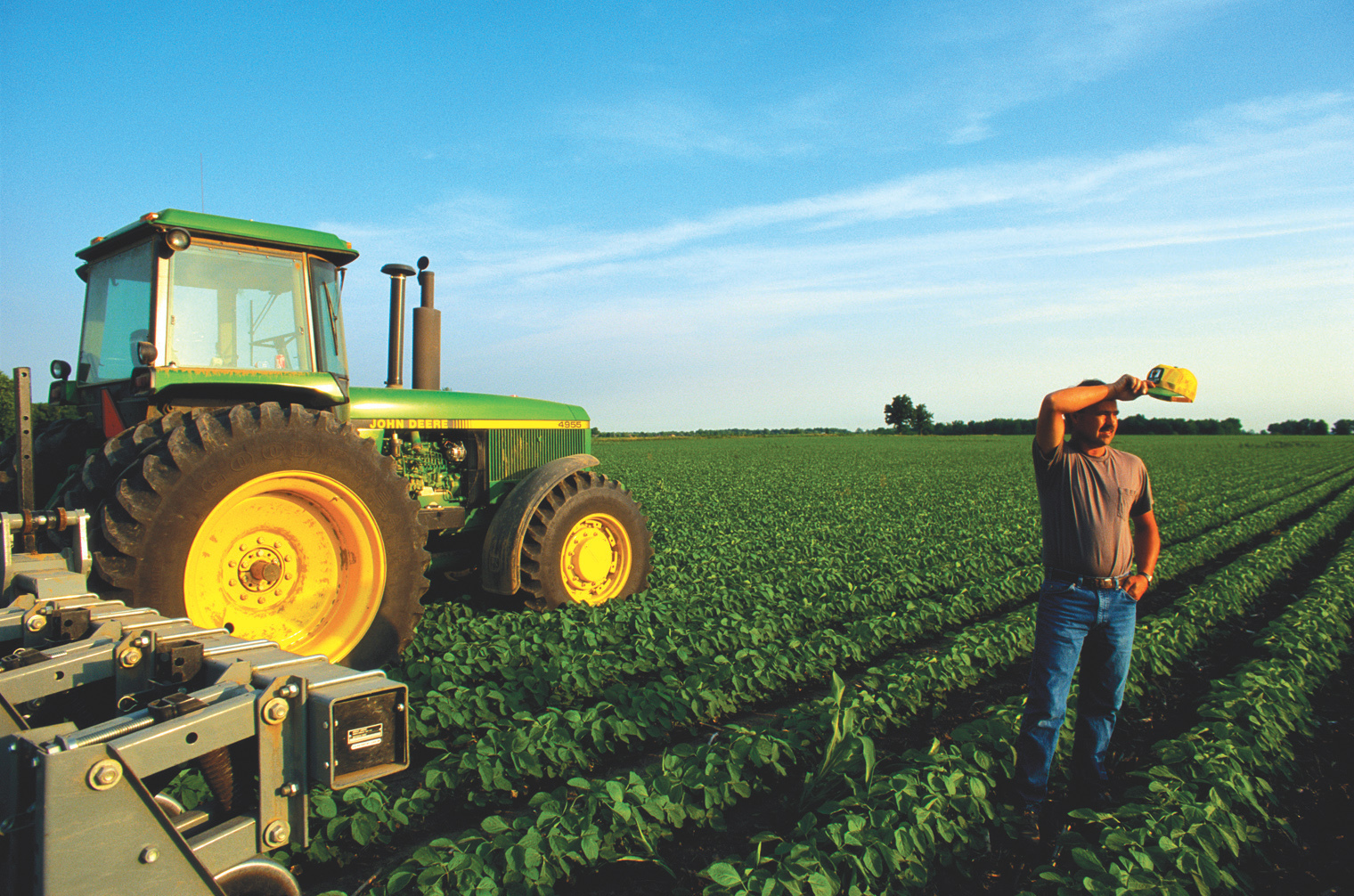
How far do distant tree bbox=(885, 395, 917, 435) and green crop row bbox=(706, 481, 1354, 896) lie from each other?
119 meters

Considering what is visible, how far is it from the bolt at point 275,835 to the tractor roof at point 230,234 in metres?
3.59

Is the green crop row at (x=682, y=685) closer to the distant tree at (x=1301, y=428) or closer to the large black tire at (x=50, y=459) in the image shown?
the large black tire at (x=50, y=459)

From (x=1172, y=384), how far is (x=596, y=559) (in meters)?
4.66

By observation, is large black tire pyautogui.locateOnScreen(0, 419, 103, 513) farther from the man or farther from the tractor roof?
the man

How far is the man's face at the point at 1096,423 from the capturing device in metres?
3.40

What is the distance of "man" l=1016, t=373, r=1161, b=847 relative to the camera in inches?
133

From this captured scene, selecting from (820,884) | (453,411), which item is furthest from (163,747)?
(453,411)

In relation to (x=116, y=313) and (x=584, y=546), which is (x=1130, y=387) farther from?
(x=116, y=313)

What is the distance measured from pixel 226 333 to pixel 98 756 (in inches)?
145

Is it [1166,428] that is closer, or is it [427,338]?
[427,338]

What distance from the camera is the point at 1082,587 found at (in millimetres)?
3400

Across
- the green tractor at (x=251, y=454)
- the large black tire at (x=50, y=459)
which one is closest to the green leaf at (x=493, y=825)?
the green tractor at (x=251, y=454)

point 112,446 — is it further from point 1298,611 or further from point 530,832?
point 1298,611

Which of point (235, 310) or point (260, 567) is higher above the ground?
point (235, 310)
